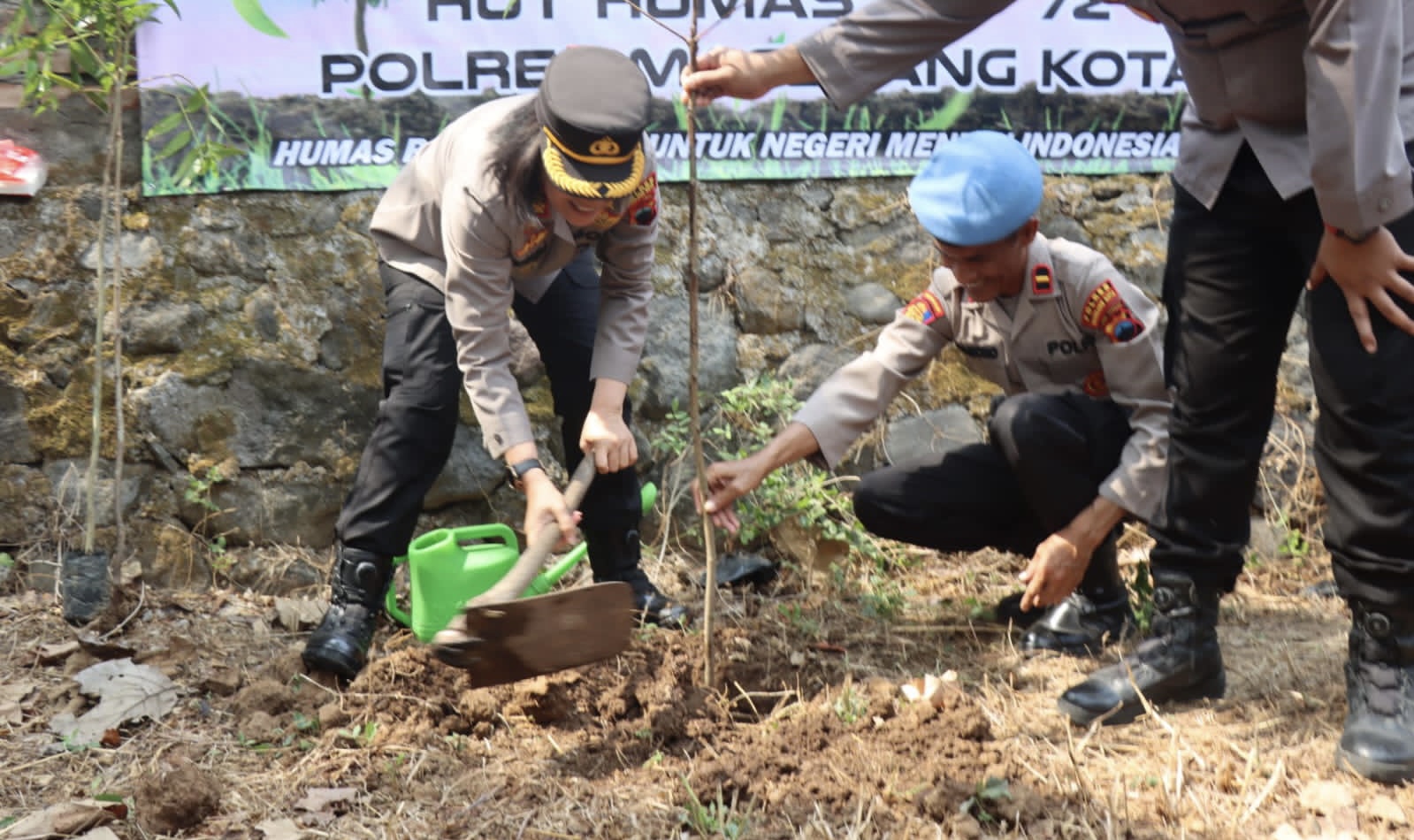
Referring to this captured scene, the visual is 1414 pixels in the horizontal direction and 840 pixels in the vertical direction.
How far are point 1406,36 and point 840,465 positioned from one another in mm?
2194

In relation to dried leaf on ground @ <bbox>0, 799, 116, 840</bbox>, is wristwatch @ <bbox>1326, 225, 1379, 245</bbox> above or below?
above

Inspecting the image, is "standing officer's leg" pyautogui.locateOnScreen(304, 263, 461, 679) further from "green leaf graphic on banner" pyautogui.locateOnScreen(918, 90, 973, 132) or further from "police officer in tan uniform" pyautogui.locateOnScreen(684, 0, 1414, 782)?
"green leaf graphic on banner" pyautogui.locateOnScreen(918, 90, 973, 132)

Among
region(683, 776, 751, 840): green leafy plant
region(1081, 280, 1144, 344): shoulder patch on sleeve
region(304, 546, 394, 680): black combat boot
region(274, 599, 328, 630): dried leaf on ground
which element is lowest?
region(274, 599, 328, 630): dried leaf on ground

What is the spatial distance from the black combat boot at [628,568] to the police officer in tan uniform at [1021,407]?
0.55 metres

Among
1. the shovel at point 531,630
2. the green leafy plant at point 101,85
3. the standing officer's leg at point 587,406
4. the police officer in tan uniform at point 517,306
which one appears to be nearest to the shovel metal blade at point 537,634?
the shovel at point 531,630

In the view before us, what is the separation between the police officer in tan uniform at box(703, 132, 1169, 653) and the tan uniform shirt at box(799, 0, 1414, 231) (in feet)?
1.59

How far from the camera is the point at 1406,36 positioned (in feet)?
6.33

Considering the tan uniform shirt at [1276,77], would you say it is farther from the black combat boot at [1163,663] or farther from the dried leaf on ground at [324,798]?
the dried leaf on ground at [324,798]

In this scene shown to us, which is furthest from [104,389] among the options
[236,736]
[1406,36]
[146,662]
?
[1406,36]

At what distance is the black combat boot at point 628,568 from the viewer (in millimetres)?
3121

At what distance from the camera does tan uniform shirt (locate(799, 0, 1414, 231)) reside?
1.76m

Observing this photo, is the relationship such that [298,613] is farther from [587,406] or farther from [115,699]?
[587,406]

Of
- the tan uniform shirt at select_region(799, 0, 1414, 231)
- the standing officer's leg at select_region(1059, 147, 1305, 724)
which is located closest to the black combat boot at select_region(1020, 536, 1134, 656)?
the standing officer's leg at select_region(1059, 147, 1305, 724)

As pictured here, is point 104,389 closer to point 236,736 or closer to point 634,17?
point 236,736
